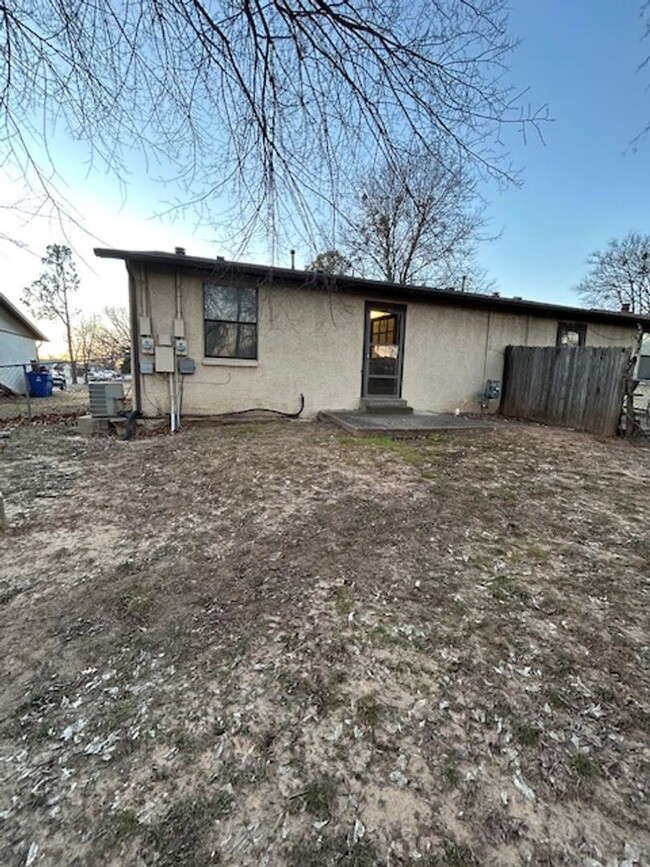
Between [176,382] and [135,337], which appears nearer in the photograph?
[135,337]

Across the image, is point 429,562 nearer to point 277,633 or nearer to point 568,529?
point 277,633

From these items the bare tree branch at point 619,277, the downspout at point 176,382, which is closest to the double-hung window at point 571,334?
the downspout at point 176,382

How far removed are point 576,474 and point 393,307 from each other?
486 cm

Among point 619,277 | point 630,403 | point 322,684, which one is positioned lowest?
point 322,684

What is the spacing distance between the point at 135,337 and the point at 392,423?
172 inches

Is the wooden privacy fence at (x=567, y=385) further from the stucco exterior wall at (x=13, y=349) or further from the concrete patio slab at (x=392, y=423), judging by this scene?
the stucco exterior wall at (x=13, y=349)

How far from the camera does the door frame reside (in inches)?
314

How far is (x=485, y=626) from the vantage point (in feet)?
6.33

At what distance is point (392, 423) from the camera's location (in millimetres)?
6754

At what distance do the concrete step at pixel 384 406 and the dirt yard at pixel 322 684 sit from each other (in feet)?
15.4

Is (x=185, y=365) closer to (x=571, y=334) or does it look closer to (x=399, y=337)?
(x=399, y=337)

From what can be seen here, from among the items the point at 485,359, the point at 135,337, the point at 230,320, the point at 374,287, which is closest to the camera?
the point at 135,337

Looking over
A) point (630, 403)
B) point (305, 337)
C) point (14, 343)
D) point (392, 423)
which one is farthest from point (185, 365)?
point (14, 343)

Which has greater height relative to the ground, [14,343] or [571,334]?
[571,334]
